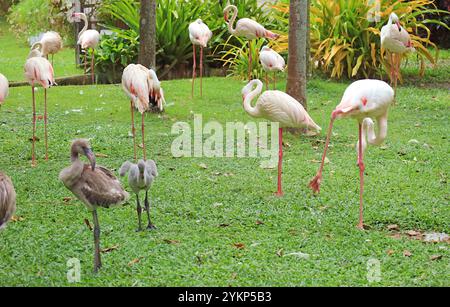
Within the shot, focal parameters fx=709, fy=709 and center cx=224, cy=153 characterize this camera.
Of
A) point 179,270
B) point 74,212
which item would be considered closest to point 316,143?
point 74,212

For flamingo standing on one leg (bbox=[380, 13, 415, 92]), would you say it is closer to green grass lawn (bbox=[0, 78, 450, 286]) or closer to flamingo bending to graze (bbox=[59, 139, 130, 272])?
green grass lawn (bbox=[0, 78, 450, 286])

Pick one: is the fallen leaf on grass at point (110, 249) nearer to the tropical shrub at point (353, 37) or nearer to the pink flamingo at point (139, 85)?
the pink flamingo at point (139, 85)

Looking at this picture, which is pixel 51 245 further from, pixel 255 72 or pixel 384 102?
pixel 255 72

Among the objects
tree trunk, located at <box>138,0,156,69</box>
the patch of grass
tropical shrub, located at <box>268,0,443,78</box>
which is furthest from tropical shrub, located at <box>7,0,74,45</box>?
tree trunk, located at <box>138,0,156,69</box>

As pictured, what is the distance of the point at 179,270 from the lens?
4.79 meters

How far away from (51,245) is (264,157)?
326 cm

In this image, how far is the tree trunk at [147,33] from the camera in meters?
9.87

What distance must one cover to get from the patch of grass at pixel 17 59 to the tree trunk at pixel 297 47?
22.1 ft

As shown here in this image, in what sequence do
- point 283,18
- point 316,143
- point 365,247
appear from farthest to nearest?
point 283,18, point 316,143, point 365,247

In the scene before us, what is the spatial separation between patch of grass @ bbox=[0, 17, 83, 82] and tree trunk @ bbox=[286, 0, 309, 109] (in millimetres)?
6728

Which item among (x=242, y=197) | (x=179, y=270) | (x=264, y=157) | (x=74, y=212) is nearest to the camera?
(x=179, y=270)

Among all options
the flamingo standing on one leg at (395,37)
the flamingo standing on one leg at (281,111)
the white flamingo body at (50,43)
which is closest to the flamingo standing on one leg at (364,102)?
the flamingo standing on one leg at (281,111)

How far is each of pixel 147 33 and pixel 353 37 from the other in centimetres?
400

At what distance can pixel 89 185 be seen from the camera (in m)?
4.69
